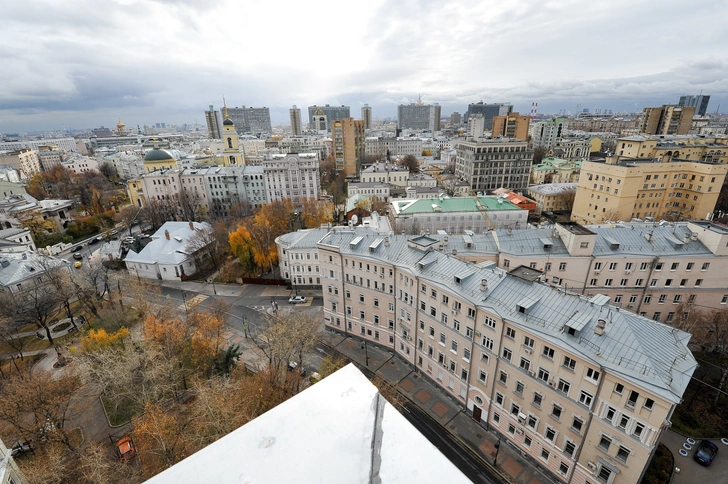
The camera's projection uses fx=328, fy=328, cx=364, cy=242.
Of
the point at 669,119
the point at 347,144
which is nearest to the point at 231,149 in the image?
the point at 347,144

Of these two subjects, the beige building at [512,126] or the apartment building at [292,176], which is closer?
the apartment building at [292,176]

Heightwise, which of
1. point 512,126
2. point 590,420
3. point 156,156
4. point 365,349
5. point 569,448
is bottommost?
point 365,349

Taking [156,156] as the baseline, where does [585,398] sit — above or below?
below

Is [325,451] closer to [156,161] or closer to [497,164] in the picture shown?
[497,164]

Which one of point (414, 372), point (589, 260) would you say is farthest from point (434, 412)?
point (589, 260)

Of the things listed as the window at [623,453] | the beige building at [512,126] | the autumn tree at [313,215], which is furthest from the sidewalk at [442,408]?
the beige building at [512,126]

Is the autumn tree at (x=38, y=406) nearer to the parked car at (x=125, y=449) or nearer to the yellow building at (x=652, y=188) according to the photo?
the parked car at (x=125, y=449)

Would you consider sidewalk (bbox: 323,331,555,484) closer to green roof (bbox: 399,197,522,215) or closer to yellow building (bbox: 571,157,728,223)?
green roof (bbox: 399,197,522,215)
